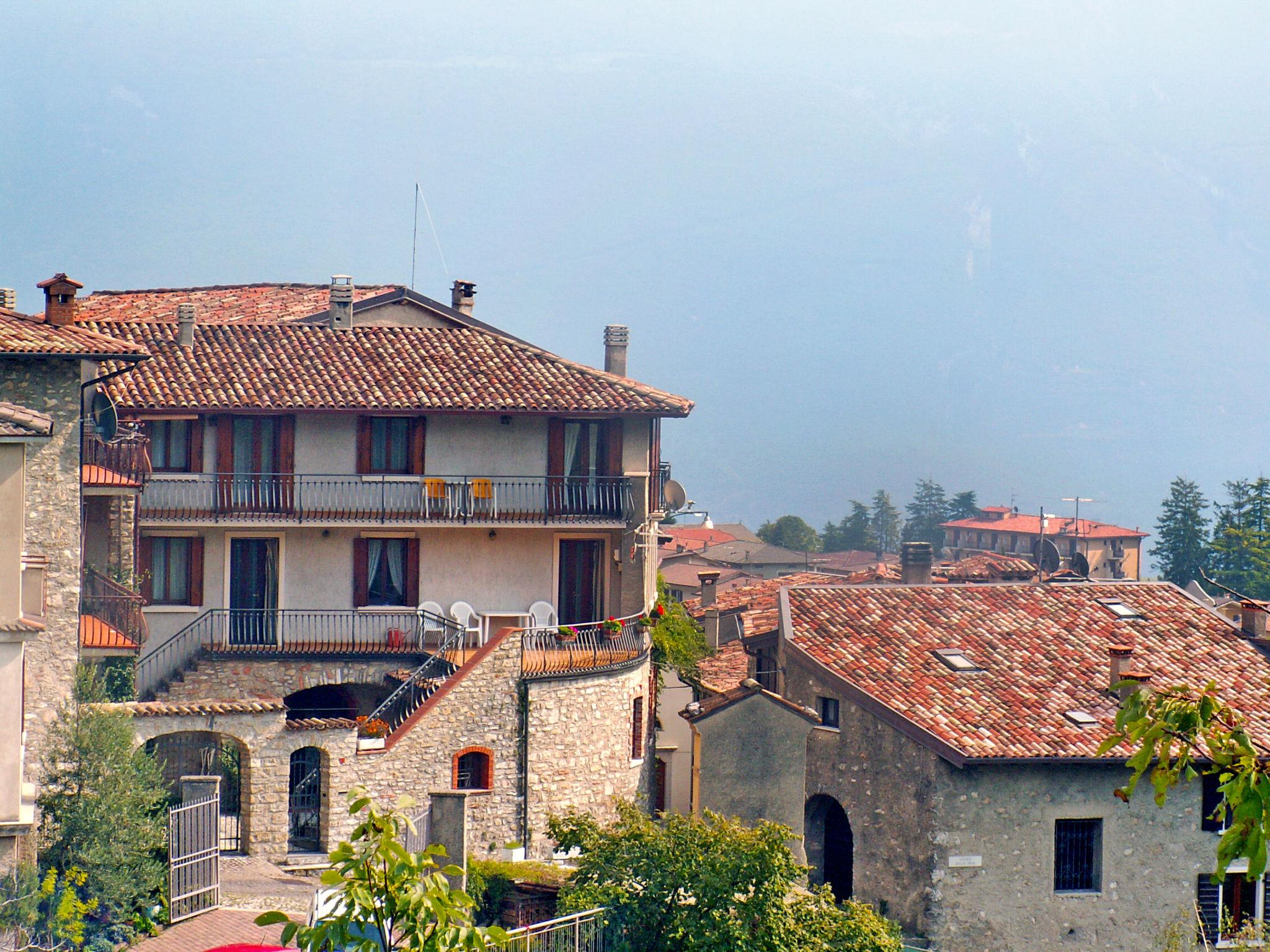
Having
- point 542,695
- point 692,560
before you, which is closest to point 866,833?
point 542,695

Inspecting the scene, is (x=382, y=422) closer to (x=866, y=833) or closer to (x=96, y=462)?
(x=96, y=462)

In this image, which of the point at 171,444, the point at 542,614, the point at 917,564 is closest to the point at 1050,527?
the point at 917,564

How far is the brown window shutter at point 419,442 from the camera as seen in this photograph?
104ft

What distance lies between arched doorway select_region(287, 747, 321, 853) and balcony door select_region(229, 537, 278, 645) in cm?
440

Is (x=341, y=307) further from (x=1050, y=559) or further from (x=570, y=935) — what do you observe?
(x=1050, y=559)

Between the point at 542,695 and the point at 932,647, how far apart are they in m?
8.05

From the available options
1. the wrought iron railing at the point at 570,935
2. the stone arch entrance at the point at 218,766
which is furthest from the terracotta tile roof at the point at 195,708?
the wrought iron railing at the point at 570,935

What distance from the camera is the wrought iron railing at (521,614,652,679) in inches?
1118

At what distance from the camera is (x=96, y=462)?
Result: 89.1ft

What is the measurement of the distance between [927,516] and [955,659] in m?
133

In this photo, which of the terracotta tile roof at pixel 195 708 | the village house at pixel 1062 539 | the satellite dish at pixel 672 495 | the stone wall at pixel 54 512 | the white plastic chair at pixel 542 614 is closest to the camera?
the stone wall at pixel 54 512

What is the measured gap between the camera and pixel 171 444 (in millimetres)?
30812

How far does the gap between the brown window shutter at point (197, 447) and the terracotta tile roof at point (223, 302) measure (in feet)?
11.4

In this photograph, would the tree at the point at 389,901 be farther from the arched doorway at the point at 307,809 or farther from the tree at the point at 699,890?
the arched doorway at the point at 307,809
